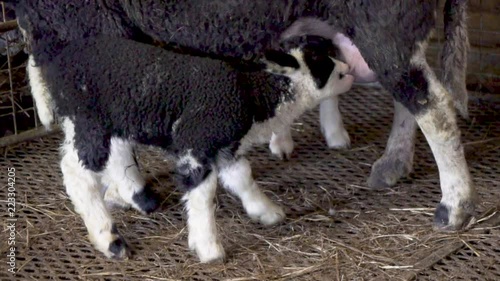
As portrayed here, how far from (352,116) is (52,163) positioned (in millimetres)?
1889

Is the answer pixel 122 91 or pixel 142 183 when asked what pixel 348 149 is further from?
pixel 122 91

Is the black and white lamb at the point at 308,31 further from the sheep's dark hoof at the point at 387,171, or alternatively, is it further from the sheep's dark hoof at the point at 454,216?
the sheep's dark hoof at the point at 387,171

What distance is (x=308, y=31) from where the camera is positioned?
372cm

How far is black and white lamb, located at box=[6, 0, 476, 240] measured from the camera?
3508 millimetres

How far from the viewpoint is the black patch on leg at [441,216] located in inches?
149

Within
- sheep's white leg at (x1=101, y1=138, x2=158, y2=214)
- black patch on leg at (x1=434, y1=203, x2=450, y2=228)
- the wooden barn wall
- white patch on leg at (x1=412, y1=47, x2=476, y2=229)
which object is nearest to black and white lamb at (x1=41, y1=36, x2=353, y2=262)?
sheep's white leg at (x1=101, y1=138, x2=158, y2=214)

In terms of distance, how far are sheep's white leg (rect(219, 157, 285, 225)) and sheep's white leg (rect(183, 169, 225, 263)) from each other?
0.34 metres

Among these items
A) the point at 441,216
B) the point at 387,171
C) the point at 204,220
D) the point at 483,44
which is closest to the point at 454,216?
the point at 441,216

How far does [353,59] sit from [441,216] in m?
0.81

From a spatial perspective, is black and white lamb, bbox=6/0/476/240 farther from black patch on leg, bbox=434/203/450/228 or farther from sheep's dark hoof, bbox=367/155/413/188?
sheep's dark hoof, bbox=367/155/413/188

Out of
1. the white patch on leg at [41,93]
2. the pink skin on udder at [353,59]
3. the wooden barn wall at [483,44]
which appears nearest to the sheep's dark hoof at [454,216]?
the pink skin on udder at [353,59]

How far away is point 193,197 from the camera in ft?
11.3

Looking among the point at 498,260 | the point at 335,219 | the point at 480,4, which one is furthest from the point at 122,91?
the point at 480,4

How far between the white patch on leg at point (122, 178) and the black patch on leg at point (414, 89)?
121 centimetres
